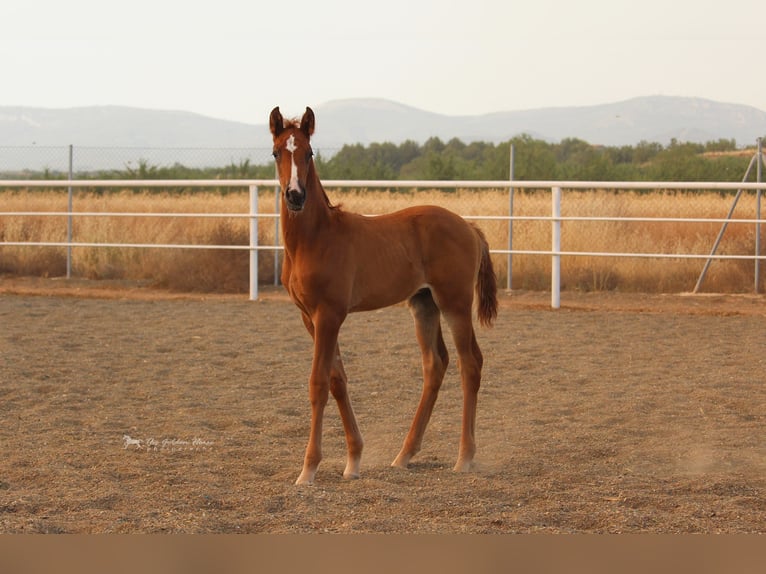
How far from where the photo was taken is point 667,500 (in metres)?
4.48

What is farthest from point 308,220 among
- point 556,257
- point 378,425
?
point 556,257

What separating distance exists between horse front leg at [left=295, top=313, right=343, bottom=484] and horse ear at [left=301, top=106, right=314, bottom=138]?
2.91ft

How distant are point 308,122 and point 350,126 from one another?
15513 cm

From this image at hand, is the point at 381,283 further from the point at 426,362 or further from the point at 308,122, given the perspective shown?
the point at 308,122

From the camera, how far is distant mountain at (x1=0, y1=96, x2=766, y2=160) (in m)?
127

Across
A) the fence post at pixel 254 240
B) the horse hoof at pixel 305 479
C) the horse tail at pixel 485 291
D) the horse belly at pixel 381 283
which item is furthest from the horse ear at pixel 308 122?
the fence post at pixel 254 240

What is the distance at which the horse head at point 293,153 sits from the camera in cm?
474

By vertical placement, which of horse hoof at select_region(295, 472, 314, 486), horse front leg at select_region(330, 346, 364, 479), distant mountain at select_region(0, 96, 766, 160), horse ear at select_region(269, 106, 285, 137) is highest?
distant mountain at select_region(0, 96, 766, 160)

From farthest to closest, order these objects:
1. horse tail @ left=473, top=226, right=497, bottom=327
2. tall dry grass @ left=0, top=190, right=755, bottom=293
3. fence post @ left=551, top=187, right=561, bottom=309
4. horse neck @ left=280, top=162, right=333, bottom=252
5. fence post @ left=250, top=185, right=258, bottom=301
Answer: tall dry grass @ left=0, top=190, right=755, bottom=293 < fence post @ left=250, top=185, right=258, bottom=301 < fence post @ left=551, top=187, right=561, bottom=309 < horse tail @ left=473, top=226, right=497, bottom=327 < horse neck @ left=280, top=162, right=333, bottom=252

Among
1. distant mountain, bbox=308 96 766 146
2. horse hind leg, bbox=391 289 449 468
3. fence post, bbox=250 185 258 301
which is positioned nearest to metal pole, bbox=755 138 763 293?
fence post, bbox=250 185 258 301

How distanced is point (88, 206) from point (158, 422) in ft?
49.8

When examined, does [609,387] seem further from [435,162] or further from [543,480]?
[435,162]

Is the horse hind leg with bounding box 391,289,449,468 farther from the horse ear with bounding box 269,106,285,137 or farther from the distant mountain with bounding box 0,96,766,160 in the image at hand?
the distant mountain with bounding box 0,96,766,160

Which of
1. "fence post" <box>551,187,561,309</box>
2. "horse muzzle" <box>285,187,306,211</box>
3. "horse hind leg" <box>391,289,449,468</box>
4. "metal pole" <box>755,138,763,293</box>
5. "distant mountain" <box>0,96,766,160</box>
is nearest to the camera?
"horse muzzle" <box>285,187,306,211</box>
